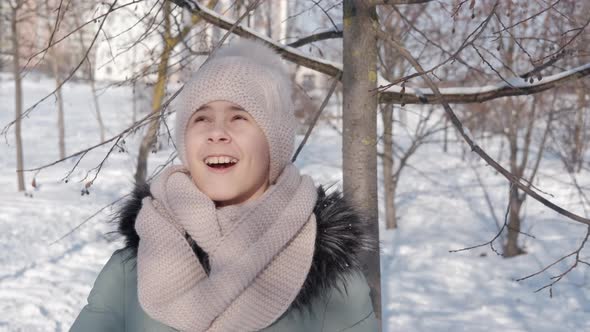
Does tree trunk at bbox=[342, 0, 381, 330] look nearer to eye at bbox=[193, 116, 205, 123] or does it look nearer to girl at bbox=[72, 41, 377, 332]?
girl at bbox=[72, 41, 377, 332]

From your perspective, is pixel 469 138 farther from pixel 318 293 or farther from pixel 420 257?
pixel 420 257

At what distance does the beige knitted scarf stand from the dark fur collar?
1.8 inches

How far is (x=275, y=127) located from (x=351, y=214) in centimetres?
35

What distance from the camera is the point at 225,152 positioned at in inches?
64.8

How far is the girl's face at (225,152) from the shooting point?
1657 millimetres

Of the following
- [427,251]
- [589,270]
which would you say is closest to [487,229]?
[427,251]

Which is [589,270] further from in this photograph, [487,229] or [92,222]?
[92,222]

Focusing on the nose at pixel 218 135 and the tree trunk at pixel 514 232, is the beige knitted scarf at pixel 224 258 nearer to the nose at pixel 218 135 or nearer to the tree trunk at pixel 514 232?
the nose at pixel 218 135

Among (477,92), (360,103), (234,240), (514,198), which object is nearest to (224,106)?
(234,240)

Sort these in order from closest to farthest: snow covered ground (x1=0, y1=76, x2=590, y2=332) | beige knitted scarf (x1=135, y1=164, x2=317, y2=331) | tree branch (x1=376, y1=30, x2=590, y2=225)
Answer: beige knitted scarf (x1=135, y1=164, x2=317, y2=331)
tree branch (x1=376, y1=30, x2=590, y2=225)
snow covered ground (x1=0, y1=76, x2=590, y2=332)

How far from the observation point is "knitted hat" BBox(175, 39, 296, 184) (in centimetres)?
169

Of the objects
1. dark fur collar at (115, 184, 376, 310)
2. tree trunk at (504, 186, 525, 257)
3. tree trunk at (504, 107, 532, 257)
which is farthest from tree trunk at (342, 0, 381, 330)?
tree trunk at (504, 186, 525, 257)

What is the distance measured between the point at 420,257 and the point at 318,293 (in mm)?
7319

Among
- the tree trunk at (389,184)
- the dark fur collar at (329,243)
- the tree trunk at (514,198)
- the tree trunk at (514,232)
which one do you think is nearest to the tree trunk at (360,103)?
the dark fur collar at (329,243)
